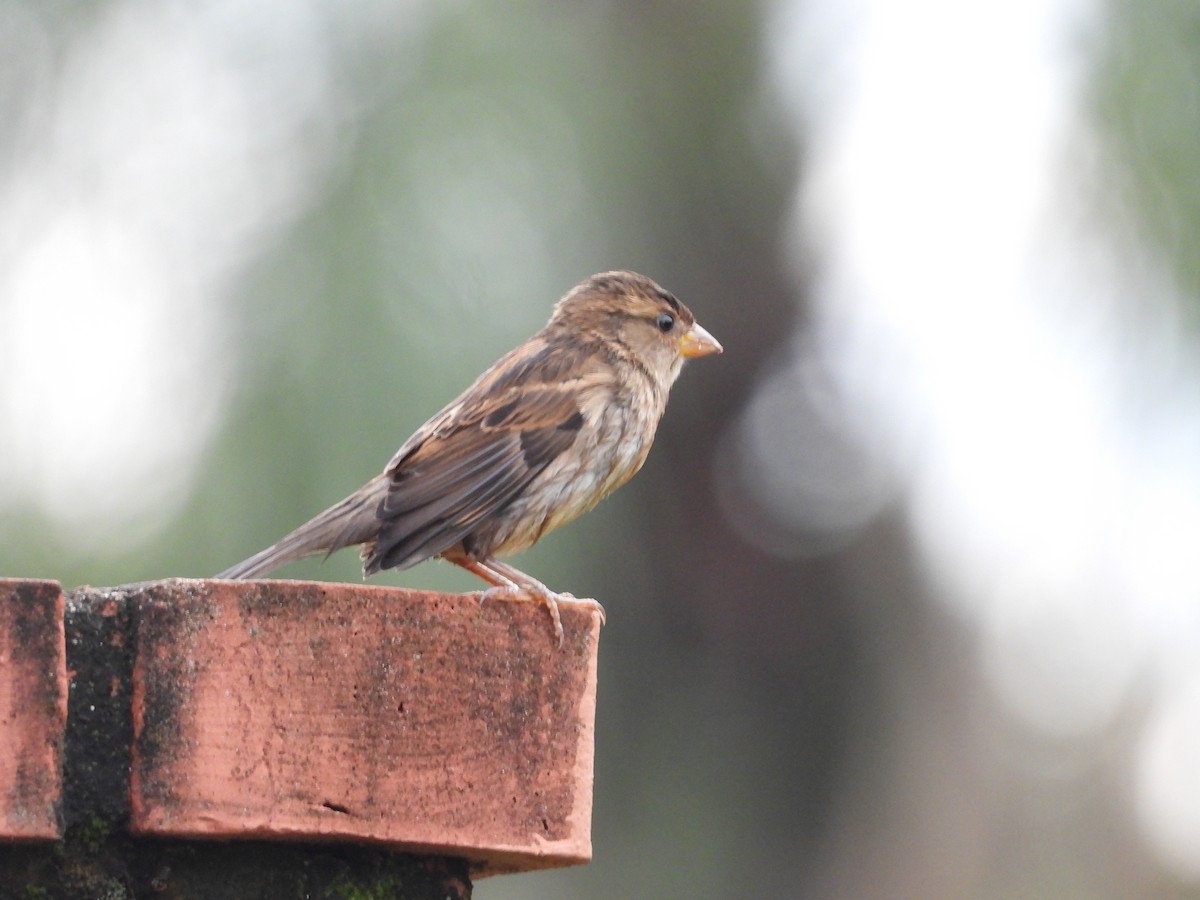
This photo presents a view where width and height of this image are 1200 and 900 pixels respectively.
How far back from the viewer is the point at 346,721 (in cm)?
216

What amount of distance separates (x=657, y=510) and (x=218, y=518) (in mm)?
3567

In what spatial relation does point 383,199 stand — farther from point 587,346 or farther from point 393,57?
point 587,346

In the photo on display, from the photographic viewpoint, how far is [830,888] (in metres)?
9.10

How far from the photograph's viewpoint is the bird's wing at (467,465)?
3.52 m

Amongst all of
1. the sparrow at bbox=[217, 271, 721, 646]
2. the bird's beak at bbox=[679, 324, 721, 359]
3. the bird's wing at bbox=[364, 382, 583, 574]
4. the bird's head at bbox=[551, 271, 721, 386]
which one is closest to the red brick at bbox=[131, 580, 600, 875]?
the sparrow at bbox=[217, 271, 721, 646]

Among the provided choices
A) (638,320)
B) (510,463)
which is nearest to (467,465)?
(510,463)

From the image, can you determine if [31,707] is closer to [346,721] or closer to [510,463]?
[346,721]

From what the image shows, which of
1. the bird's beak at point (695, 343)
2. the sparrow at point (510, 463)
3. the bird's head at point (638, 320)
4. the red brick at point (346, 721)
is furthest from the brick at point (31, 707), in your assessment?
the bird's beak at point (695, 343)

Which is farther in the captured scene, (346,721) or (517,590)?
(517,590)

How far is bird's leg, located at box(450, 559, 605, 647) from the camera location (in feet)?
7.77

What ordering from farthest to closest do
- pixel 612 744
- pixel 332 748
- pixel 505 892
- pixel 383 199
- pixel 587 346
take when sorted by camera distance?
pixel 612 744
pixel 505 892
pixel 383 199
pixel 587 346
pixel 332 748

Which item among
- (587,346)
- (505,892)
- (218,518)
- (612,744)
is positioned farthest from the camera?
(612,744)

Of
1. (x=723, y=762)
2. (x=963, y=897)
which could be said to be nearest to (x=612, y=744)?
(x=723, y=762)

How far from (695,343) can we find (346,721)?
2762mm
